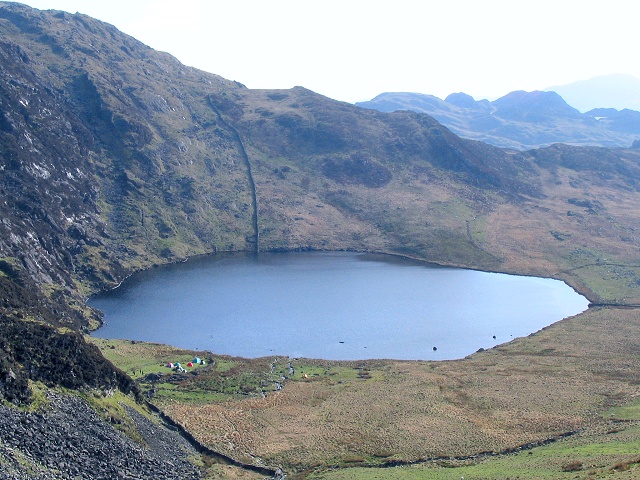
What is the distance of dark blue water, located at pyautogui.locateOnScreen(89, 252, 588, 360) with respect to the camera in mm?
102875

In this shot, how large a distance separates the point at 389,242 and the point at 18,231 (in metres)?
99.9

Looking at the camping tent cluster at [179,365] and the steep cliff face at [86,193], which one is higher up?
the steep cliff face at [86,193]

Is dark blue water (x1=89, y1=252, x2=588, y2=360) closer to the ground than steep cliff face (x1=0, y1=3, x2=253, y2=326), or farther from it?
closer to the ground

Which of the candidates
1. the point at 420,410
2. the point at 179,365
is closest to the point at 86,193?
the point at 179,365

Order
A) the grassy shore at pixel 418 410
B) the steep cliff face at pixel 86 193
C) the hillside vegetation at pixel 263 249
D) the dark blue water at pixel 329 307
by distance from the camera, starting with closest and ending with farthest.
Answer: the grassy shore at pixel 418 410
the hillside vegetation at pixel 263 249
the dark blue water at pixel 329 307
the steep cliff face at pixel 86 193

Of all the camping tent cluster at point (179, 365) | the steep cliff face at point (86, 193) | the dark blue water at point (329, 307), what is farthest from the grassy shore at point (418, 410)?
the steep cliff face at point (86, 193)

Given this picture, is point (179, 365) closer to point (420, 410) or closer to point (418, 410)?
point (418, 410)

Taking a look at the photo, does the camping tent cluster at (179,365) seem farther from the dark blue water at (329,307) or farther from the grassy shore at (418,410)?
the dark blue water at (329,307)

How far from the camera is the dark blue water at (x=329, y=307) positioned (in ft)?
338

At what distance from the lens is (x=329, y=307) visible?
400 ft

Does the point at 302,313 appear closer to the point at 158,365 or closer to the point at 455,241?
the point at 158,365

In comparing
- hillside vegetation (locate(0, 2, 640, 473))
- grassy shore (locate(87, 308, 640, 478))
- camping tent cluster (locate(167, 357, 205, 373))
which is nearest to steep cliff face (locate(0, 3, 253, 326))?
hillside vegetation (locate(0, 2, 640, 473))

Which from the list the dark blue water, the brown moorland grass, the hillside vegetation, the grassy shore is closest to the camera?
the grassy shore

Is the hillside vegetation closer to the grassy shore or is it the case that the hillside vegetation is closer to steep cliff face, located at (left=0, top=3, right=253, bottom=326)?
the grassy shore
